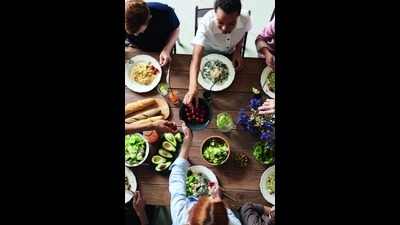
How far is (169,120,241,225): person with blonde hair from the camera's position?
1.54 m

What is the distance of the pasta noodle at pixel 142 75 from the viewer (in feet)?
6.36

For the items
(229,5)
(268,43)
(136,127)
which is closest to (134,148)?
(136,127)

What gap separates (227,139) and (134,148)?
0.66 metres

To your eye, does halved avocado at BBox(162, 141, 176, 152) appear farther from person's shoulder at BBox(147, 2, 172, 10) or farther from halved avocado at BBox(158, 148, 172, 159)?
person's shoulder at BBox(147, 2, 172, 10)

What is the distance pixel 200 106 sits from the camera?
1818 mm

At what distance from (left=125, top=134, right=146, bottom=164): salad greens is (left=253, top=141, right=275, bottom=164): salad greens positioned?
79cm

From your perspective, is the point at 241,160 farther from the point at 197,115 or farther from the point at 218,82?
the point at 218,82

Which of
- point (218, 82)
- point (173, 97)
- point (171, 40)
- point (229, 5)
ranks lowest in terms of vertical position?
point (173, 97)

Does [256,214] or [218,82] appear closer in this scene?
[256,214]

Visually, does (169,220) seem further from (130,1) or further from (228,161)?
(130,1)

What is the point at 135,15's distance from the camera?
173cm

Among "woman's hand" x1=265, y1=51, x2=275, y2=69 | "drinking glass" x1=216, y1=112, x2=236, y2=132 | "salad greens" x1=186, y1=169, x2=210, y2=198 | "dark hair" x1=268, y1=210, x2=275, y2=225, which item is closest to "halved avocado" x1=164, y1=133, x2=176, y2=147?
"salad greens" x1=186, y1=169, x2=210, y2=198

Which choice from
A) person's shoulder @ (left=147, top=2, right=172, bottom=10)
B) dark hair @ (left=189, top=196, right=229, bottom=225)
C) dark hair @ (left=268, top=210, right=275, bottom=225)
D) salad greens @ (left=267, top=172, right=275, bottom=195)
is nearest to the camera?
dark hair @ (left=189, top=196, right=229, bottom=225)

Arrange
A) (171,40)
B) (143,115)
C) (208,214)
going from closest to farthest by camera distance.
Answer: (208,214) < (143,115) < (171,40)
